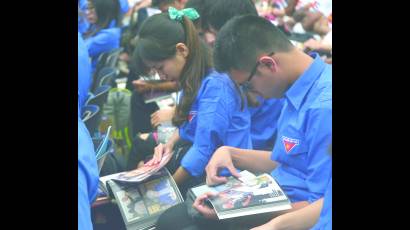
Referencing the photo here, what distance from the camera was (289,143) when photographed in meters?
1.96

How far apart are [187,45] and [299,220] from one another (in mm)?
730

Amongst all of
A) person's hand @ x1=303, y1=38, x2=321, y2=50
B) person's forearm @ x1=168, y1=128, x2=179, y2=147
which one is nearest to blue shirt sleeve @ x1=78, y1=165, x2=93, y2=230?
person's forearm @ x1=168, y1=128, x2=179, y2=147

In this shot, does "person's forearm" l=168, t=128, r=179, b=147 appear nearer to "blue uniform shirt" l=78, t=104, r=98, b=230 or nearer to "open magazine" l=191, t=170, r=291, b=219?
"open magazine" l=191, t=170, r=291, b=219

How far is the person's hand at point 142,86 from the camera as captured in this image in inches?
101

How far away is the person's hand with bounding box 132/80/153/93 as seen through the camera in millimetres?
2557

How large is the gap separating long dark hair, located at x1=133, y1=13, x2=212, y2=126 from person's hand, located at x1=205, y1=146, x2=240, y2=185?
213mm

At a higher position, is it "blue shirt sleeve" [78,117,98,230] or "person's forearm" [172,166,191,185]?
"blue shirt sleeve" [78,117,98,230]

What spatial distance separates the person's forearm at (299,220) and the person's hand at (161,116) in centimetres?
61

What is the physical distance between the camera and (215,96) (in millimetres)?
2105

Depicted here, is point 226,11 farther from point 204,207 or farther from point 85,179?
point 85,179

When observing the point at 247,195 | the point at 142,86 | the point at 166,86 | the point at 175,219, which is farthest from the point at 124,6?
the point at 247,195
